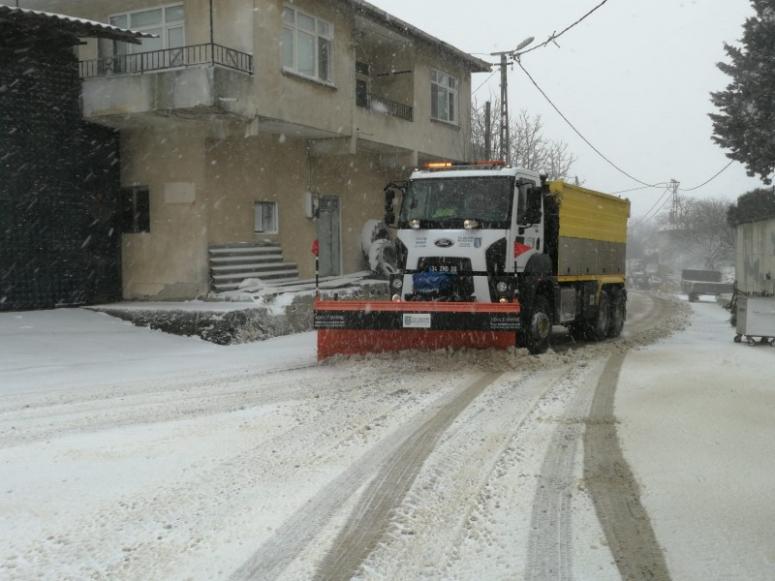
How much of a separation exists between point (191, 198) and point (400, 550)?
13941 mm

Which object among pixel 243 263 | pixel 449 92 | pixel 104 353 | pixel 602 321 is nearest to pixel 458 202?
pixel 602 321

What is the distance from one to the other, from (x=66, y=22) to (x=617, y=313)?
12.1 meters

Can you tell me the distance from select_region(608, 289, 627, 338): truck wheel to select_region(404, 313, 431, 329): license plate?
6.98 metres

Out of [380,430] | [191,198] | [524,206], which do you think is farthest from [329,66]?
[380,430]

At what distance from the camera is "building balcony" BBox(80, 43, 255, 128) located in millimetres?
15484

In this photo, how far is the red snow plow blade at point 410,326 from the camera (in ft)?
35.7

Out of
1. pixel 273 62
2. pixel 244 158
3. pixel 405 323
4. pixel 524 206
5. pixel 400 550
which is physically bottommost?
pixel 400 550

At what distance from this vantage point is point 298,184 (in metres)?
20.3

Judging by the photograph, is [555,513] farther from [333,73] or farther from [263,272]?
[333,73]

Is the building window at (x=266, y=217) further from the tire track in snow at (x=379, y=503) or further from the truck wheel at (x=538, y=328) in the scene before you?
the tire track in snow at (x=379, y=503)

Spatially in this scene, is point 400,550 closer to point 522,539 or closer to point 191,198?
point 522,539

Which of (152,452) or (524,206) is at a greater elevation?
(524,206)

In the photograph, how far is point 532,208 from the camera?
12.1 metres

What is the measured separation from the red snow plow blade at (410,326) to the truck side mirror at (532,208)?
1.76 meters
